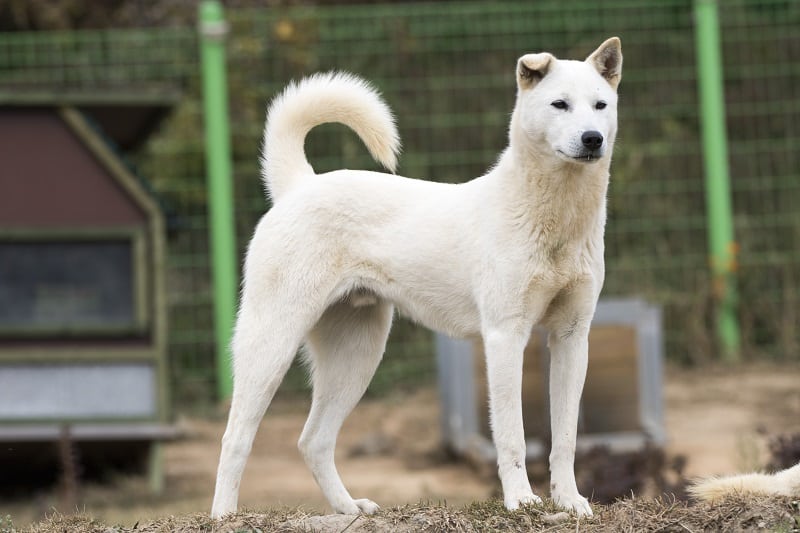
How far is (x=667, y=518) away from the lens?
405cm

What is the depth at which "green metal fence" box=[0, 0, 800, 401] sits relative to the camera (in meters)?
10.6

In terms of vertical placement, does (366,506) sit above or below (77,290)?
below

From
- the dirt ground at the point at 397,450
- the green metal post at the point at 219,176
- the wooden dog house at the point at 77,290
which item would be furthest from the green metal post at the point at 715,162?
the wooden dog house at the point at 77,290

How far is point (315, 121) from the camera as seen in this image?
500 centimetres

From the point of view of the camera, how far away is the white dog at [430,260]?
4.22 m

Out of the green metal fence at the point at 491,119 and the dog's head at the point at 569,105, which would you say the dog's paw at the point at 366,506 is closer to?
the dog's head at the point at 569,105

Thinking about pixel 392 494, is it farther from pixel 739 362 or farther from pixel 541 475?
pixel 739 362

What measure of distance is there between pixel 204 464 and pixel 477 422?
1.90 metres

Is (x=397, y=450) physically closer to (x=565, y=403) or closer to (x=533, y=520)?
(x=565, y=403)

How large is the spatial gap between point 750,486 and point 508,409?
2.73 feet

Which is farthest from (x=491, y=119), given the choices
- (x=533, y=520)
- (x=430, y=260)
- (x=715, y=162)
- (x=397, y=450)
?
(x=533, y=520)

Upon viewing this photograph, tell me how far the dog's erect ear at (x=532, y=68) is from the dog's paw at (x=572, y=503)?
1324 millimetres

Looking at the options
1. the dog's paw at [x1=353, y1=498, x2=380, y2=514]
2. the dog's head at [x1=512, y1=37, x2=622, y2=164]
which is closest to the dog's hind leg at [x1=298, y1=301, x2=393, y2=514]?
the dog's paw at [x1=353, y1=498, x2=380, y2=514]

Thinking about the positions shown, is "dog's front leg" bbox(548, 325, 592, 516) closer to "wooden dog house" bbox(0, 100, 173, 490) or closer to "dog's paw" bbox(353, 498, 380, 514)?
"dog's paw" bbox(353, 498, 380, 514)
